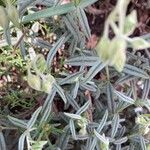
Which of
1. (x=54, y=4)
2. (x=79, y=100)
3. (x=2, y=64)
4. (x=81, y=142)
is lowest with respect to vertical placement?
(x=81, y=142)

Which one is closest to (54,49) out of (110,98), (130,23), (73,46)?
(73,46)

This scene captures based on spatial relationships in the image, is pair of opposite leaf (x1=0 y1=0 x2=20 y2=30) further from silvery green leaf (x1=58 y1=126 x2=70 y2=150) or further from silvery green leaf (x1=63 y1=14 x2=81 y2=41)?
silvery green leaf (x1=58 y1=126 x2=70 y2=150)

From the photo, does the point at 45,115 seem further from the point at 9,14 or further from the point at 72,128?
the point at 9,14

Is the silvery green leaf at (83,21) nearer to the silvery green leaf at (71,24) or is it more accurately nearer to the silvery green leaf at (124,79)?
the silvery green leaf at (71,24)

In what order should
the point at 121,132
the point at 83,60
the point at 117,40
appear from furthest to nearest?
the point at 121,132 → the point at 83,60 → the point at 117,40

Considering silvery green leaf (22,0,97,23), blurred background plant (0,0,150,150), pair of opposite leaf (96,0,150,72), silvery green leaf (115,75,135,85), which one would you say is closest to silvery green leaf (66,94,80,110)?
blurred background plant (0,0,150,150)

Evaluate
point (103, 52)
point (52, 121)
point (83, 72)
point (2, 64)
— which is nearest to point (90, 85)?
point (83, 72)

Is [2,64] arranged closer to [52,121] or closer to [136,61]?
[52,121]

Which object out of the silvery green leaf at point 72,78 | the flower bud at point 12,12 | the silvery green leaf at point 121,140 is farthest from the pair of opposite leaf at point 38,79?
the silvery green leaf at point 121,140
